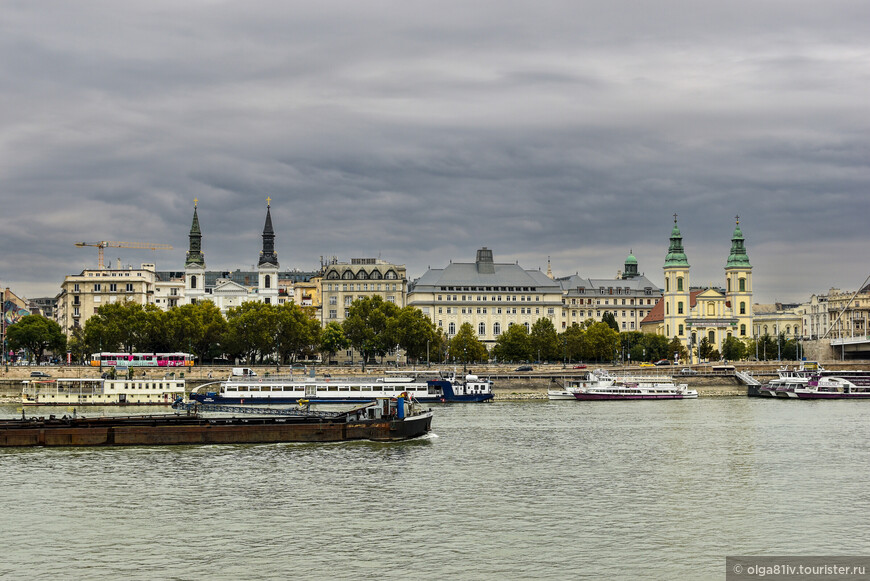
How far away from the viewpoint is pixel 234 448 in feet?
230

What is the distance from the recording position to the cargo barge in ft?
232

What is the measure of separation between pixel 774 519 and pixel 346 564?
17.8 m

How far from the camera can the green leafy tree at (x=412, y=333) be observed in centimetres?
16750

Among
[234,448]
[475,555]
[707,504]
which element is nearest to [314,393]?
[234,448]

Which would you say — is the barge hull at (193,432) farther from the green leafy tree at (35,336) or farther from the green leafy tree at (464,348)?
the green leafy tree at (35,336)

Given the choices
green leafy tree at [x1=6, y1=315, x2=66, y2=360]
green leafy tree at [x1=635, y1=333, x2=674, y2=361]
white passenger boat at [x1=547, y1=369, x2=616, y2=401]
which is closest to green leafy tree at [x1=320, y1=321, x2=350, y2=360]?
green leafy tree at [x1=6, y1=315, x2=66, y2=360]

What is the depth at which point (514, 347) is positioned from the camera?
180 metres

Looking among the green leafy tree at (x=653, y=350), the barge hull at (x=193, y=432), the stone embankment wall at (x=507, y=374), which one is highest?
the green leafy tree at (x=653, y=350)

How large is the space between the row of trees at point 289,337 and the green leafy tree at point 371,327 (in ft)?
0.48

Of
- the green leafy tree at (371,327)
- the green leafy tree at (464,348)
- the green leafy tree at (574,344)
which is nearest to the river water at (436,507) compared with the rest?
the green leafy tree at (371,327)

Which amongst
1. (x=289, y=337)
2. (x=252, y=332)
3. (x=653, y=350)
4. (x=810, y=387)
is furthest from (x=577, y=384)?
A: (x=653, y=350)

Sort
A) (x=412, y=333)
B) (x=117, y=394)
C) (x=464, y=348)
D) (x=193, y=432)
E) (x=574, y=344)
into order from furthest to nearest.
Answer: (x=574, y=344)
(x=464, y=348)
(x=412, y=333)
(x=117, y=394)
(x=193, y=432)

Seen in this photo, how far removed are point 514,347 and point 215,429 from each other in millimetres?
110641

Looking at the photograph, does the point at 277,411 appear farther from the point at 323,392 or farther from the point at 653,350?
the point at 653,350
